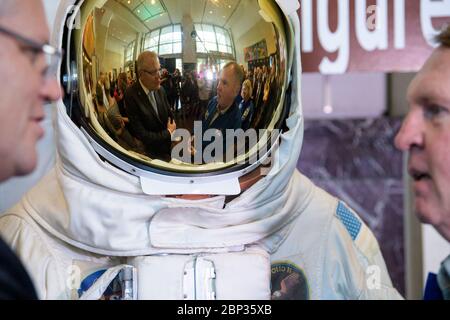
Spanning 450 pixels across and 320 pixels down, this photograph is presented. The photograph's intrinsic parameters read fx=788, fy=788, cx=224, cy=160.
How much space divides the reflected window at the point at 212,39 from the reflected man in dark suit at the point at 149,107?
0.05 metres

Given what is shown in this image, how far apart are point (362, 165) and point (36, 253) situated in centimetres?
134

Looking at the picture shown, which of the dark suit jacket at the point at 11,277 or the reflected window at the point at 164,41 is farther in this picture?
the reflected window at the point at 164,41

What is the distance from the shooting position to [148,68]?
0.88 meters

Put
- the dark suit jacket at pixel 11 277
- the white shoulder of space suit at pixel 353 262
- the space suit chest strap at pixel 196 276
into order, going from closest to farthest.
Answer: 1. the dark suit jacket at pixel 11 277
2. the space suit chest strap at pixel 196 276
3. the white shoulder of space suit at pixel 353 262

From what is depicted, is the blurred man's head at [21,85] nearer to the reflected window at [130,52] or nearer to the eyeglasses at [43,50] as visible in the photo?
the eyeglasses at [43,50]

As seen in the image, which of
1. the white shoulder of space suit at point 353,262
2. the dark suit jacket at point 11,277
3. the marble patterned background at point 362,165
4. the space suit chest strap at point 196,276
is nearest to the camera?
the dark suit jacket at point 11,277

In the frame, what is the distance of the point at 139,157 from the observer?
0.90 m

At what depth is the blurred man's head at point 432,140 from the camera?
93cm

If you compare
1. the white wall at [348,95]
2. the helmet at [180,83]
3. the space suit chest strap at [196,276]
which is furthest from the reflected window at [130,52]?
the white wall at [348,95]

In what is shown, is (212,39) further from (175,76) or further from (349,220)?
(349,220)

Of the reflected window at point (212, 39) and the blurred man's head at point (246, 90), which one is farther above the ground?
the reflected window at point (212, 39)

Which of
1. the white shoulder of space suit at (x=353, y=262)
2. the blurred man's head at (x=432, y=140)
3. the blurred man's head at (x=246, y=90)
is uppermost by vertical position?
the blurred man's head at (x=246, y=90)

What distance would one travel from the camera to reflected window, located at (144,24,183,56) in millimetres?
876

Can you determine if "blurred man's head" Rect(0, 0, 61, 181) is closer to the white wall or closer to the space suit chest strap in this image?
the space suit chest strap
